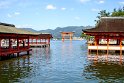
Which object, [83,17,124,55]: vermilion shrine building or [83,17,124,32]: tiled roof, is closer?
[83,17,124,55]: vermilion shrine building

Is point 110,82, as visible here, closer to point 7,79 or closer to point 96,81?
point 96,81

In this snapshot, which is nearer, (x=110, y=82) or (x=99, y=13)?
(x=110, y=82)

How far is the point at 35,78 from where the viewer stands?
88.9 feet

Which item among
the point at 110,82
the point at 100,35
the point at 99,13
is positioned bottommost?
the point at 110,82

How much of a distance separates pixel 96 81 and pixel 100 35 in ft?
112

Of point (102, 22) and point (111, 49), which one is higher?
point (102, 22)

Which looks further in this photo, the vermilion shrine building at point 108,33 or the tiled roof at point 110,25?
the tiled roof at point 110,25

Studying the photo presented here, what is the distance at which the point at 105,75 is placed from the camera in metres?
29.4

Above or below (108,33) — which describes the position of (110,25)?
above

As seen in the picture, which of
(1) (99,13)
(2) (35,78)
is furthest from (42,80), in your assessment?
(1) (99,13)

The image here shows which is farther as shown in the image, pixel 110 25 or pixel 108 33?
pixel 110 25

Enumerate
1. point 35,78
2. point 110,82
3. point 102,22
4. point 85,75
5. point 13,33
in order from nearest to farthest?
1. point 110,82
2. point 35,78
3. point 85,75
4. point 13,33
5. point 102,22

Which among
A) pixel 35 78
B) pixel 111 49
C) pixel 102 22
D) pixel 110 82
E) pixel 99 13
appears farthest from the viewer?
pixel 99 13

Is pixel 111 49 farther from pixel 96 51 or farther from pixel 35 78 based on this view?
pixel 35 78
